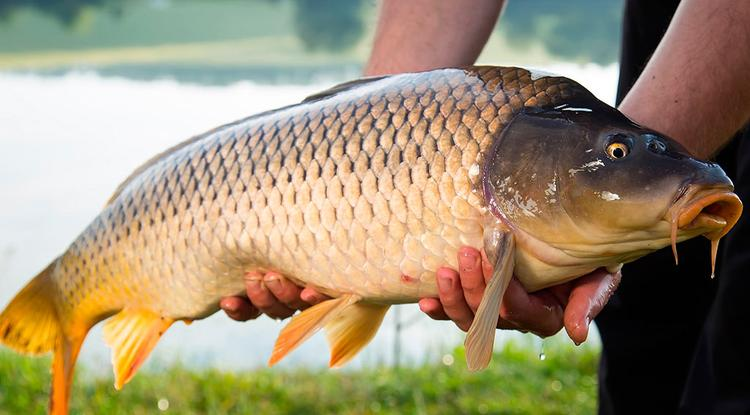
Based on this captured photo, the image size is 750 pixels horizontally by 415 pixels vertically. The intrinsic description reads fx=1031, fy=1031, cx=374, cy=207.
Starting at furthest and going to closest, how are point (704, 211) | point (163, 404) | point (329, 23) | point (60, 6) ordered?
1. point (60, 6)
2. point (329, 23)
3. point (163, 404)
4. point (704, 211)

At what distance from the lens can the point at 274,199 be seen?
1429mm

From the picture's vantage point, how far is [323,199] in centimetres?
137

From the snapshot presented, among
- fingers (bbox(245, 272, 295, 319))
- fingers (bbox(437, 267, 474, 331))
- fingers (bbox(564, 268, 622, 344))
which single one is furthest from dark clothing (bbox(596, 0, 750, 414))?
fingers (bbox(245, 272, 295, 319))

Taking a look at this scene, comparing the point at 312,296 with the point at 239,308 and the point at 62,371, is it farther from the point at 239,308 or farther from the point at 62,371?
the point at 62,371

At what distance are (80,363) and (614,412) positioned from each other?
1.91 m

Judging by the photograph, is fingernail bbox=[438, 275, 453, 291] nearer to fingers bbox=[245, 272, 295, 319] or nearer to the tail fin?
fingers bbox=[245, 272, 295, 319]

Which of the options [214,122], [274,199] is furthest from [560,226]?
[214,122]

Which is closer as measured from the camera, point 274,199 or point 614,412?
point 274,199

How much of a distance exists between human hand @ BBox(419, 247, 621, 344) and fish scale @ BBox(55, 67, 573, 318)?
3 centimetres

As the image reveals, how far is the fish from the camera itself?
125cm

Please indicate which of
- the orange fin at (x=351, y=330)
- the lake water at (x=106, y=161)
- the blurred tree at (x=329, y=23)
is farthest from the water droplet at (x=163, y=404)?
the blurred tree at (x=329, y=23)

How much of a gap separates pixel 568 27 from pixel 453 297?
10071mm

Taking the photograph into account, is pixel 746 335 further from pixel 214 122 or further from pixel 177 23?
pixel 177 23

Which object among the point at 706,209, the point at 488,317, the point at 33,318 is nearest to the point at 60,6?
the point at 33,318
